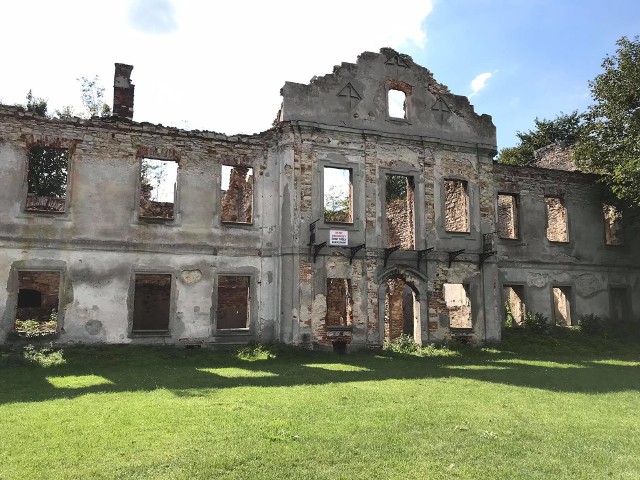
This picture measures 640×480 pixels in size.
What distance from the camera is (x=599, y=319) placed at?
1902cm

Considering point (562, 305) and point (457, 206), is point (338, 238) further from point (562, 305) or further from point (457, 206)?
point (562, 305)

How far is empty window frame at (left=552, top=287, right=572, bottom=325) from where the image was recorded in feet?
62.5

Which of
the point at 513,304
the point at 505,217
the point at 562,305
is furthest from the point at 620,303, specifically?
the point at 505,217

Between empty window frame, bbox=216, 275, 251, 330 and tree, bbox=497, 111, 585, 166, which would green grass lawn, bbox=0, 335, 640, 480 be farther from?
tree, bbox=497, 111, 585, 166

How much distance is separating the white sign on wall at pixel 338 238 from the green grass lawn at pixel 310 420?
3.99 metres

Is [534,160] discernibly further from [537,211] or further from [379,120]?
[379,120]

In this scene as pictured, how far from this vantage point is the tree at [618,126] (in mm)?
17344

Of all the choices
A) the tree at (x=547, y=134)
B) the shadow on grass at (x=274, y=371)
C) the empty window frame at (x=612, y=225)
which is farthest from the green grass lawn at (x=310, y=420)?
the tree at (x=547, y=134)

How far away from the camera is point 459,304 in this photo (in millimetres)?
18109

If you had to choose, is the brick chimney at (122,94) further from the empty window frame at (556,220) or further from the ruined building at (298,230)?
the empty window frame at (556,220)

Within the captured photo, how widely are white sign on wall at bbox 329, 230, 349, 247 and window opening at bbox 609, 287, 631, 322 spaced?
11.6 m

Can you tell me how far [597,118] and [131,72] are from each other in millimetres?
16607

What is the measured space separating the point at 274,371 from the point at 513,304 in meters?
11.5

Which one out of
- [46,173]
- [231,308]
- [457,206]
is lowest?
[231,308]
